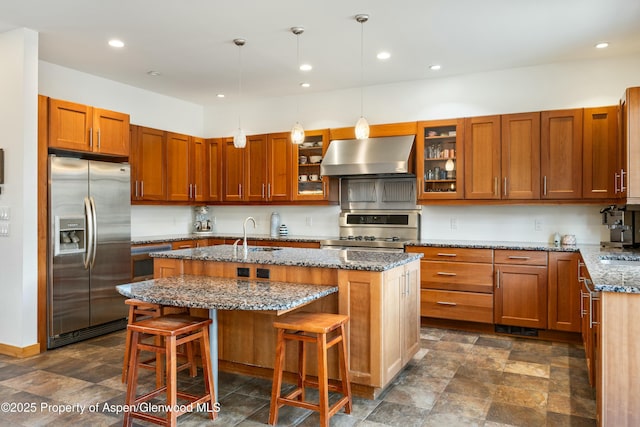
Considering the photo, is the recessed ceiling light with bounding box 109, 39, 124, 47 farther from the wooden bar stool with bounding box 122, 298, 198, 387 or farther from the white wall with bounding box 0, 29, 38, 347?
the wooden bar stool with bounding box 122, 298, 198, 387

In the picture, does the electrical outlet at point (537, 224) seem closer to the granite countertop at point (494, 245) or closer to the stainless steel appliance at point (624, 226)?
the granite countertop at point (494, 245)

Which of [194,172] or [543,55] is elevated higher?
[543,55]

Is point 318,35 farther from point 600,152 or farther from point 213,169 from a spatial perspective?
point 213,169

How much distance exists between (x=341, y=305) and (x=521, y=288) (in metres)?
2.28

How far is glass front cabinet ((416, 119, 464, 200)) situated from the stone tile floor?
1697 mm

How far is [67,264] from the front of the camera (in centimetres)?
417

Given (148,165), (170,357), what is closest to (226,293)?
(170,357)

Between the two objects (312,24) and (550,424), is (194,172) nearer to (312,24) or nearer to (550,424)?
(312,24)

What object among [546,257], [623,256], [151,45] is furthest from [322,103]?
[623,256]

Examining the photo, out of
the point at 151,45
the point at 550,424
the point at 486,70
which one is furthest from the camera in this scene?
the point at 486,70

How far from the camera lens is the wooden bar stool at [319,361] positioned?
8.13ft

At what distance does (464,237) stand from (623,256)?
1.74 metres

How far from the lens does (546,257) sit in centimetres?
430

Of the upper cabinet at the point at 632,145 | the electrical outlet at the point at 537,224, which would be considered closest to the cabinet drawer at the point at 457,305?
the electrical outlet at the point at 537,224
